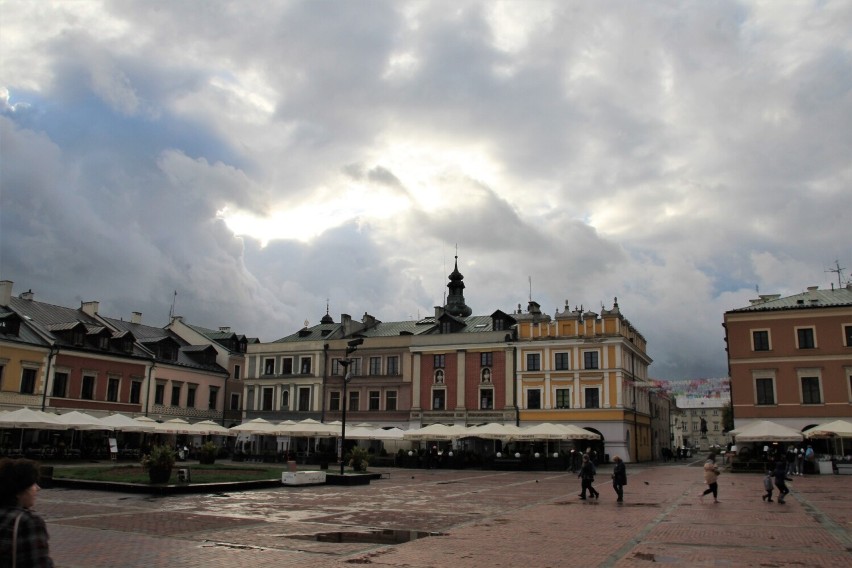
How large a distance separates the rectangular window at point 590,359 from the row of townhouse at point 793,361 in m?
9.19

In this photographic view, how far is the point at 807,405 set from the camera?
4509cm

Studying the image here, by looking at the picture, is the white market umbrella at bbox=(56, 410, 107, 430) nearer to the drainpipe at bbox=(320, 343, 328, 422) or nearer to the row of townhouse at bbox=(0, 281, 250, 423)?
the row of townhouse at bbox=(0, 281, 250, 423)

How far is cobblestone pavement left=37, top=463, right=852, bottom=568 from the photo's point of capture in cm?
1148

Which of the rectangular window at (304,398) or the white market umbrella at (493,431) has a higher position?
the rectangular window at (304,398)

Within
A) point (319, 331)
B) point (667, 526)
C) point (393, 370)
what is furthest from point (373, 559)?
point (319, 331)

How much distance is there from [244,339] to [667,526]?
A: 55.9 meters

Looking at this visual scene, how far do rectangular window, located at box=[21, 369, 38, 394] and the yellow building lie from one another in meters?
33.2

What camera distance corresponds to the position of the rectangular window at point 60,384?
4694cm

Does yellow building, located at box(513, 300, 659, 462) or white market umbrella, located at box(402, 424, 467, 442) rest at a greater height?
yellow building, located at box(513, 300, 659, 462)

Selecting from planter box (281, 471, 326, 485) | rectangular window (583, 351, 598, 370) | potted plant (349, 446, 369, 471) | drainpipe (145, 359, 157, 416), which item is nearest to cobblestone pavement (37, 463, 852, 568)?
planter box (281, 471, 326, 485)

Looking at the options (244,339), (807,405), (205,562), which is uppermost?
(244,339)

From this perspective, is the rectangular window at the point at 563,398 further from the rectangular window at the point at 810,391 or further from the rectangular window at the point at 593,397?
the rectangular window at the point at 810,391

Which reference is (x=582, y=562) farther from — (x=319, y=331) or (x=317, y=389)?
(x=319, y=331)

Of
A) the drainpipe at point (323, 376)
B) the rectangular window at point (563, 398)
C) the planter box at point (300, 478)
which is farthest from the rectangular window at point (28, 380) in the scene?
the rectangular window at point (563, 398)
